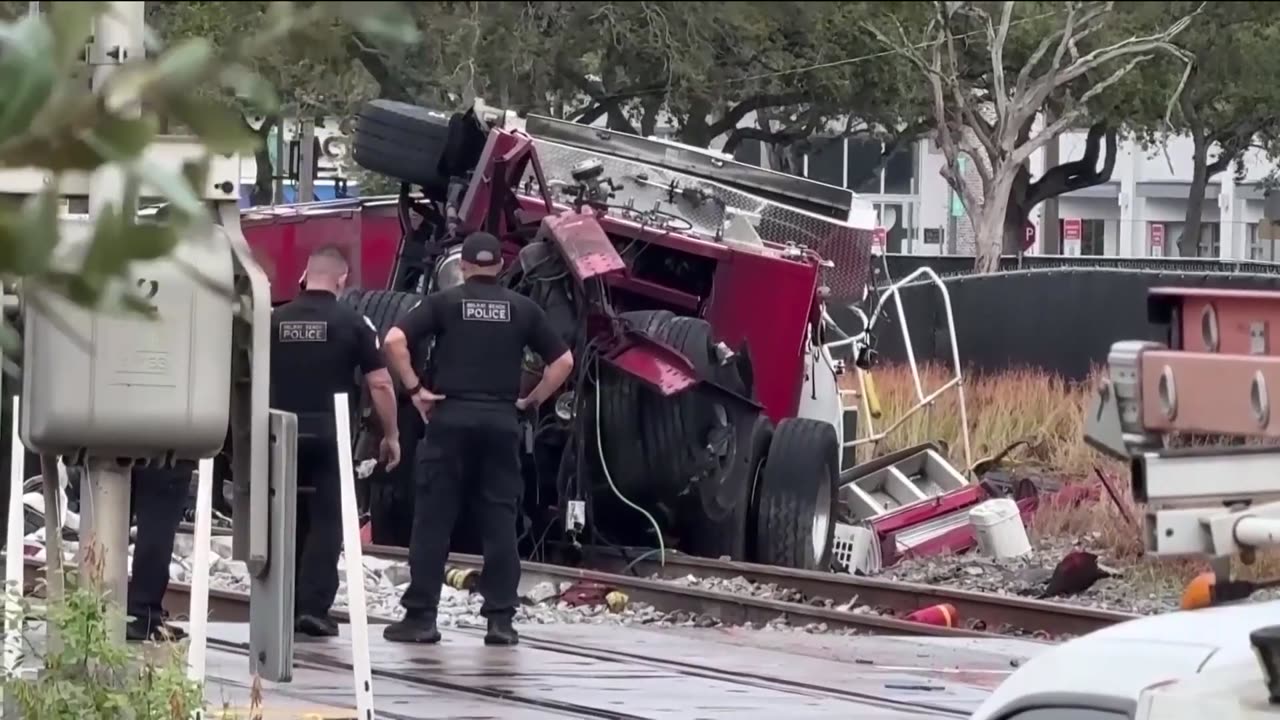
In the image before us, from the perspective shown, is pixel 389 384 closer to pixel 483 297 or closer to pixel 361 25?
pixel 483 297

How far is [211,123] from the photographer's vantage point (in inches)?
69.9

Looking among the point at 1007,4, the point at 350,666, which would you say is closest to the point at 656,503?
the point at 350,666

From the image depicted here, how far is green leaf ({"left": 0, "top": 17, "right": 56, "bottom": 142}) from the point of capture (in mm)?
1721

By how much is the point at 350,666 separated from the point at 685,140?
30.7 m

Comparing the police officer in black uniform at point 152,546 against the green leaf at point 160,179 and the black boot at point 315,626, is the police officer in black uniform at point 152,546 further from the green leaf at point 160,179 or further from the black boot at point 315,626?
the green leaf at point 160,179

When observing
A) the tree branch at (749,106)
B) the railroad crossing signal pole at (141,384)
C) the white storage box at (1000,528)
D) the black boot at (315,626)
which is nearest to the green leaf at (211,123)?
the railroad crossing signal pole at (141,384)

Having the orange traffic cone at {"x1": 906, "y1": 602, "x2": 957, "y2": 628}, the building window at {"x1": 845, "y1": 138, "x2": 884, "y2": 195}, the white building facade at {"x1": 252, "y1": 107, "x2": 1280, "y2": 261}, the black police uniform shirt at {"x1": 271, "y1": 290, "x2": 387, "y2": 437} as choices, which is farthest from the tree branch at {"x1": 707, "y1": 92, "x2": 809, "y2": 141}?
the black police uniform shirt at {"x1": 271, "y1": 290, "x2": 387, "y2": 437}

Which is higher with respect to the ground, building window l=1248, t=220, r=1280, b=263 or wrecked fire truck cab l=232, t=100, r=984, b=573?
building window l=1248, t=220, r=1280, b=263

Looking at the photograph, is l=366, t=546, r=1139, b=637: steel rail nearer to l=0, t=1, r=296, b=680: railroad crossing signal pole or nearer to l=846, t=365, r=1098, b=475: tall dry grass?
l=846, t=365, r=1098, b=475: tall dry grass

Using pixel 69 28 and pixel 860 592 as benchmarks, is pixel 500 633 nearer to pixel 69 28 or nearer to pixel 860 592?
pixel 860 592

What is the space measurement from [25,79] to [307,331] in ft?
26.2

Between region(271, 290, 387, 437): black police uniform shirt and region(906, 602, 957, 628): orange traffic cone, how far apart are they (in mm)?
3503

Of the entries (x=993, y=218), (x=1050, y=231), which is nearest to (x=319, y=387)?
(x=993, y=218)

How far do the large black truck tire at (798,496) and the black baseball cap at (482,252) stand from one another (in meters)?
4.39
